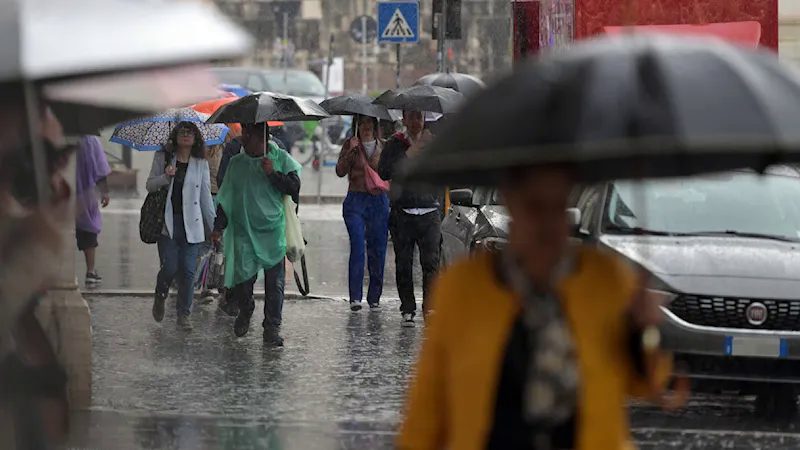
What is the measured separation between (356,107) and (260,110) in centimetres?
285

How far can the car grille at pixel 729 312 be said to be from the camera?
31.3 ft

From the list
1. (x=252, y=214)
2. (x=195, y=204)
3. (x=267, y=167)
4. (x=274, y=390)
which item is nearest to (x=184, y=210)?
(x=195, y=204)

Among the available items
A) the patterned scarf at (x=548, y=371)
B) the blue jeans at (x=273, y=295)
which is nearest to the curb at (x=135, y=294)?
the blue jeans at (x=273, y=295)

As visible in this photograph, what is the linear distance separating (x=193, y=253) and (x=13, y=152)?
846 centimetres

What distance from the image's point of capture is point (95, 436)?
29.6 feet

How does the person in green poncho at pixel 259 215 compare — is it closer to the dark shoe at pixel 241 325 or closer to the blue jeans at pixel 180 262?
the dark shoe at pixel 241 325

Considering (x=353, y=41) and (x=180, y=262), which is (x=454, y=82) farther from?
(x=353, y=41)

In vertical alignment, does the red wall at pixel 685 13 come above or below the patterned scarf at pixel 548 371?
below

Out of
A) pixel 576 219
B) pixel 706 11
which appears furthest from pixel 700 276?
pixel 706 11

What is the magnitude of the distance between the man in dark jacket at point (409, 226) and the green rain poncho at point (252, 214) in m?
1.46

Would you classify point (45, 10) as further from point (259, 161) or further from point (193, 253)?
point (193, 253)

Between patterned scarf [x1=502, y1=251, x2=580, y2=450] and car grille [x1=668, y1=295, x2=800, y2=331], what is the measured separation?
5.81 metres

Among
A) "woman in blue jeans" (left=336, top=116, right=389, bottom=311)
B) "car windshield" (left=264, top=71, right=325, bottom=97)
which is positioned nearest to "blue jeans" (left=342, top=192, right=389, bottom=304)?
"woman in blue jeans" (left=336, top=116, right=389, bottom=311)

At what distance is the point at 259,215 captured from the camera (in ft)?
41.9
